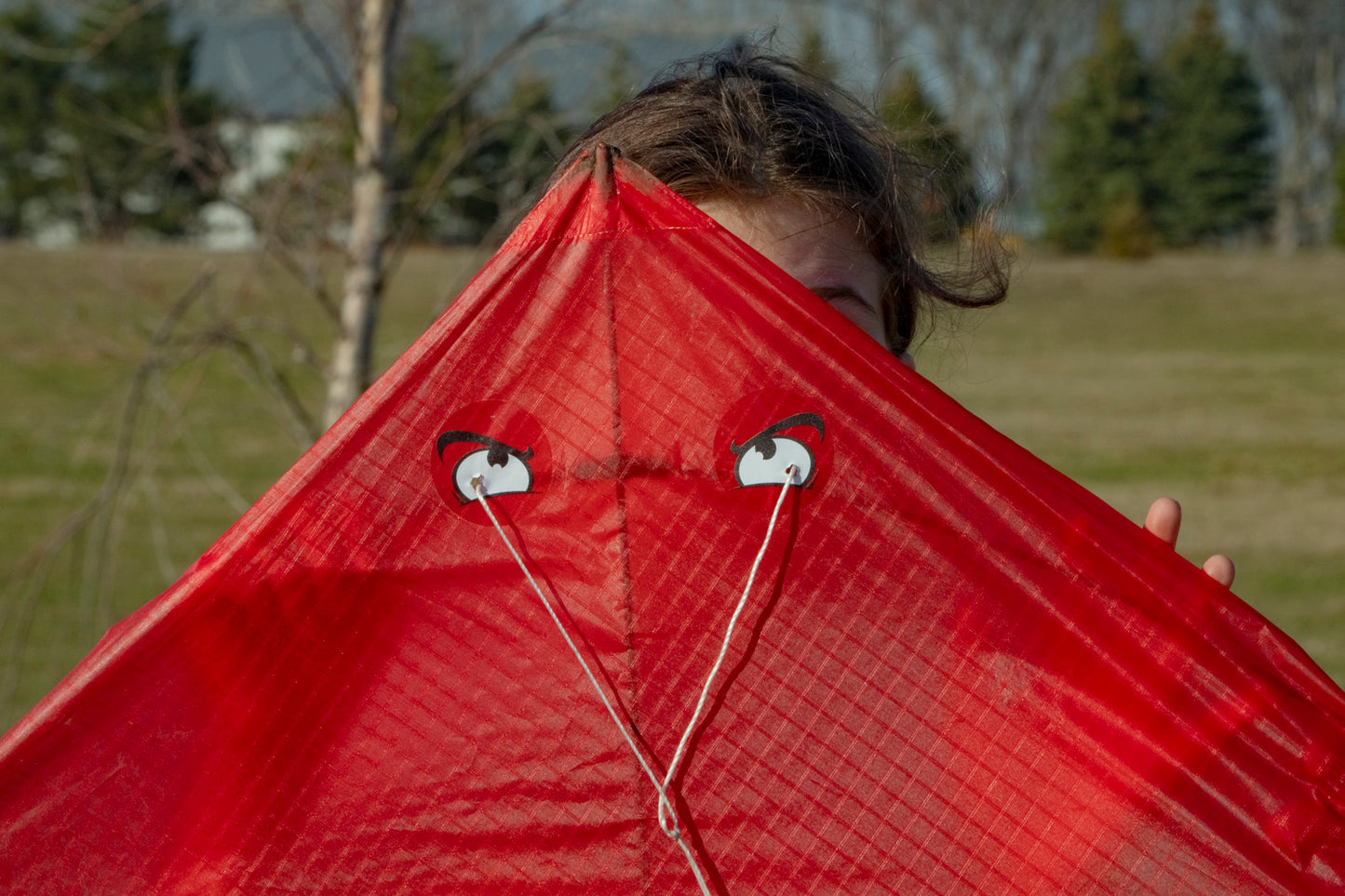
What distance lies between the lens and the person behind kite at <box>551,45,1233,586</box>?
69.1 inches

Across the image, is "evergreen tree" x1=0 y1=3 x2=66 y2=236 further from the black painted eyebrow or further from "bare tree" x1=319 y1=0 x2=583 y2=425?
the black painted eyebrow

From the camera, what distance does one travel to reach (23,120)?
1531 cm

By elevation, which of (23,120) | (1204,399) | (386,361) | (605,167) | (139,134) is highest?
(605,167)

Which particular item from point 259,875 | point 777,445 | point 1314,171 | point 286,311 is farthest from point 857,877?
point 1314,171

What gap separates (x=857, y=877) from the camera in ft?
4.68

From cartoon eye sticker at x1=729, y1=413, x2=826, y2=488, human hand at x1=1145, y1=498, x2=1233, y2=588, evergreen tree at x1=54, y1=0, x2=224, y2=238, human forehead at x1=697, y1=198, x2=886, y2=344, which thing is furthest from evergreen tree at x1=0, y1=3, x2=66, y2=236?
human hand at x1=1145, y1=498, x2=1233, y2=588

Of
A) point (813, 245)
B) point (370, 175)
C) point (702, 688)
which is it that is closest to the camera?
point (702, 688)

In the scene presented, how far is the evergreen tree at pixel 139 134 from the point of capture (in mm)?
4031

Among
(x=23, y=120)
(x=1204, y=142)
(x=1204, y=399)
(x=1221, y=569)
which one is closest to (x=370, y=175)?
(x=1221, y=569)

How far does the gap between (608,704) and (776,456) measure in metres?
0.31

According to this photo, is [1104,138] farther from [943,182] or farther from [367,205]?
[943,182]

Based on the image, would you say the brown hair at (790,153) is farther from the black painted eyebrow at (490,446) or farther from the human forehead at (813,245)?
the black painted eyebrow at (490,446)

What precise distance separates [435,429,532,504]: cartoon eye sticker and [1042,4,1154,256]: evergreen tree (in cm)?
3611

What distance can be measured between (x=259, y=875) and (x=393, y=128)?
9.47 ft
